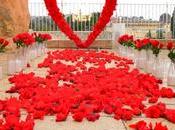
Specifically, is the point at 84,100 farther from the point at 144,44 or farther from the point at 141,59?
the point at 141,59

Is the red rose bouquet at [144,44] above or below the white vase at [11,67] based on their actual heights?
above

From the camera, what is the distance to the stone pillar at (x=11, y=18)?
532 inches

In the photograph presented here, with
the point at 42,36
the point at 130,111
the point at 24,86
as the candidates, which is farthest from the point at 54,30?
the point at 130,111

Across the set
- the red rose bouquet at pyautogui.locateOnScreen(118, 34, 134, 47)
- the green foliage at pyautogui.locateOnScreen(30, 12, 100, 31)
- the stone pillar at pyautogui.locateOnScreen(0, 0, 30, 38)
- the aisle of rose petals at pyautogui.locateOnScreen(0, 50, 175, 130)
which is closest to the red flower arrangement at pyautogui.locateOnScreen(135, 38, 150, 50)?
the aisle of rose petals at pyautogui.locateOnScreen(0, 50, 175, 130)

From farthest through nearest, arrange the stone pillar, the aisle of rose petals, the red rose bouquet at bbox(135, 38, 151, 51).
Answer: the stone pillar, the red rose bouquet at bbox(135, 38, 151, 51), the aisle of rose petals

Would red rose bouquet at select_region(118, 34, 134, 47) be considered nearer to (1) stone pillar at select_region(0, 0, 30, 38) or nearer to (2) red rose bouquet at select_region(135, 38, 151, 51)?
(2) red rose bouquet at select_region(135, 38, 151, 51)

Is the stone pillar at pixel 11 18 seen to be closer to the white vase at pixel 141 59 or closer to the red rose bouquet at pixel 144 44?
the white vase at pixel 141 59

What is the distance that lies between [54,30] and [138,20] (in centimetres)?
346

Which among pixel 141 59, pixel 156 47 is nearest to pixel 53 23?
pixel 141 59

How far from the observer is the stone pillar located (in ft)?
44.4

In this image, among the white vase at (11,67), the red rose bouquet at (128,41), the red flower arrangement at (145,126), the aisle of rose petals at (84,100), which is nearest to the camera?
the red flower arrangement at (145,126)

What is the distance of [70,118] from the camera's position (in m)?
4.27

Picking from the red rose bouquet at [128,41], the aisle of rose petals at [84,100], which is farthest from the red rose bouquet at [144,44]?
the red rose bouquet at [128,41]

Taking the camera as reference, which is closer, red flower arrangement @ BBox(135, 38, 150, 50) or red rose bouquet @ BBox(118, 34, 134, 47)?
red flower arrangement @ BBox(135, 38, 150, 50)
